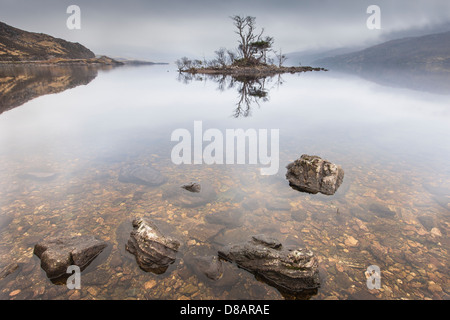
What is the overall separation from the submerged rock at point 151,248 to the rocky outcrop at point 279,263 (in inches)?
67.1

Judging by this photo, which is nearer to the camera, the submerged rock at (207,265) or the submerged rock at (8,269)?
the submerged rock at (8,269)

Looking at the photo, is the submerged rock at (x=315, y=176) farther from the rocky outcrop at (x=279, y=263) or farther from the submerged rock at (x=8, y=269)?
the submerged rock at (x=8, y=269)

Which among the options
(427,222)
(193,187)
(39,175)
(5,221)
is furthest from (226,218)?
(39,175)

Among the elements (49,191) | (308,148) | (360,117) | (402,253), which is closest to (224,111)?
(308,148)

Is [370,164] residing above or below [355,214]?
above

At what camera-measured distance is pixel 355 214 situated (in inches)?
348

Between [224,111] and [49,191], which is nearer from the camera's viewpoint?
[49,191]

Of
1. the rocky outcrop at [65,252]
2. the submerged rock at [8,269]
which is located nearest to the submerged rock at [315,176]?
the rocky outcrop at [65,252]

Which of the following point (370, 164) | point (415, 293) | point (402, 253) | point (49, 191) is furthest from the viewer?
point (370, 164)

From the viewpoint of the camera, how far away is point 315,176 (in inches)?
421

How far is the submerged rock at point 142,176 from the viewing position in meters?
10.8

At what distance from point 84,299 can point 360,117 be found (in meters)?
29.3
